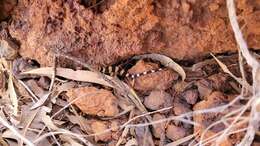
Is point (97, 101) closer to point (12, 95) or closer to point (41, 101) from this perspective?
point (41, 101)

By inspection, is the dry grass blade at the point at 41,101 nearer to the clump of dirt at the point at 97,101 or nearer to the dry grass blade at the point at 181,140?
the clump of dirt at the point at 97,101

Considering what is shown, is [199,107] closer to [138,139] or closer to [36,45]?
[138,139]

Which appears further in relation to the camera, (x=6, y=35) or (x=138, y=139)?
(x=6, y=35)

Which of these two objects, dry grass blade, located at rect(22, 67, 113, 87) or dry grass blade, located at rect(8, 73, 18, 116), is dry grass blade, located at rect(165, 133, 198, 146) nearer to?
dry grass blade, located at rect(22, 67, 113, 87)

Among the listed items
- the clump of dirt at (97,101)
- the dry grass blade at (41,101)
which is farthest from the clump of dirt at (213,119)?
the dry grass blade at (41,101)

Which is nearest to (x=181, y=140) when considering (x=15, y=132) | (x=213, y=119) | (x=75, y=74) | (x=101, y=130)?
(x=213, y=119)

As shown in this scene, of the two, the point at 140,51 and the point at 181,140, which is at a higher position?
the point at 140,51

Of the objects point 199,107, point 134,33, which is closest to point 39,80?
point 134,33
